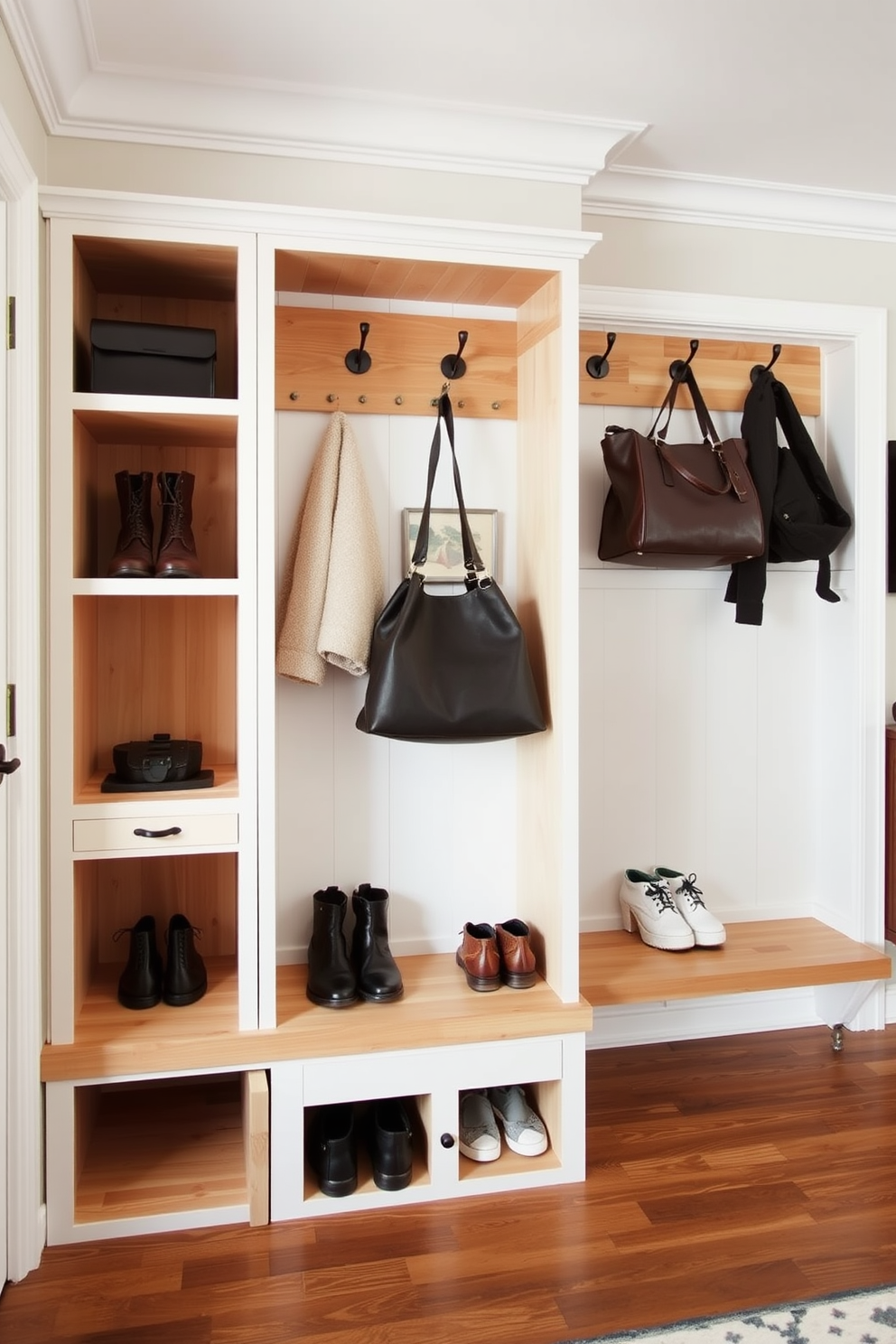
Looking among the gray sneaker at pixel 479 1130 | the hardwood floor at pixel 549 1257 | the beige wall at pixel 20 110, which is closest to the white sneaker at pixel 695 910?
the hardwood floor at pixel 549 1257

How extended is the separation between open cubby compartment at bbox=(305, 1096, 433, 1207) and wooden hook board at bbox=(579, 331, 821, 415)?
1810 mm

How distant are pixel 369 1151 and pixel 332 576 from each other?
126cm

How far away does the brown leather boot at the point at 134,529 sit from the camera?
200cm

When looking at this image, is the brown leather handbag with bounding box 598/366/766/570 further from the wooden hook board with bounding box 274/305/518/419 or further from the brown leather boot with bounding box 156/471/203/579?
the brown leather boot with bounding box 156/471/203/579

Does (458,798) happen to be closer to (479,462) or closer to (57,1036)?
(479,462)

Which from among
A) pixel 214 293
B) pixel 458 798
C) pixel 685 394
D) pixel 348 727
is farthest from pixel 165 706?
pixel 685 394

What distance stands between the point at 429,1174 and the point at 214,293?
1988mm

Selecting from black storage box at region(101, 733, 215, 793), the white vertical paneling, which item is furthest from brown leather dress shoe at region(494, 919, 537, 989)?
black storage box at region(101, 733, 215, 793)

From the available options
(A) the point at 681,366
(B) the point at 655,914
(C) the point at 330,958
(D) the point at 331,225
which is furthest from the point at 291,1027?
(A) the point at 681,366

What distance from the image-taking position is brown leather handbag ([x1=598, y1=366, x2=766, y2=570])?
234 cm

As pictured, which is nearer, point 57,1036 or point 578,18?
point 578,18

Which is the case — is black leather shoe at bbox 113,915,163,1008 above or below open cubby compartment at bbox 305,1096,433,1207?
above

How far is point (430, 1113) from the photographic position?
81.3 inches

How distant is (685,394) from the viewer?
2.72 metres
